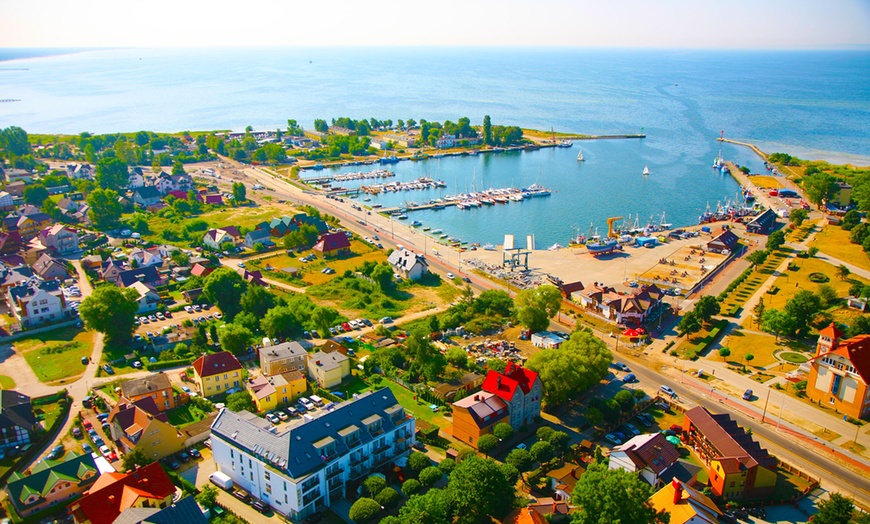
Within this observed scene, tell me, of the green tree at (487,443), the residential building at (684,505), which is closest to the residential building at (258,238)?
the green tree at (487,443)

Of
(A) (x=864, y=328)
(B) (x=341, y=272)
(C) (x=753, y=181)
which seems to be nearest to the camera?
(A) (x=864, y=328)

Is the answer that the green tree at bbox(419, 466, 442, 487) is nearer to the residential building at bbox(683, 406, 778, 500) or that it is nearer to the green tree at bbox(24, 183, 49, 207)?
the residential building at bbox(683, 406, 778, 500)

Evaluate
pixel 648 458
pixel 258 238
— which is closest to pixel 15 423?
pixel 648 458

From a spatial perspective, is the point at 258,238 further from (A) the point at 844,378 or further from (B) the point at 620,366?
(A) the point at 844,378

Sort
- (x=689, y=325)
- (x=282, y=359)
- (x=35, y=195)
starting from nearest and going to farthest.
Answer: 1. (x=282, y=359)
2. (x=689, y=325)
3. (x=35, y=195)

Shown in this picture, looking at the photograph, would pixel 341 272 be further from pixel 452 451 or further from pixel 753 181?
pixel 753 181

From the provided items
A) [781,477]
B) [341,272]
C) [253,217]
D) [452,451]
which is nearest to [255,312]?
[341,272]
